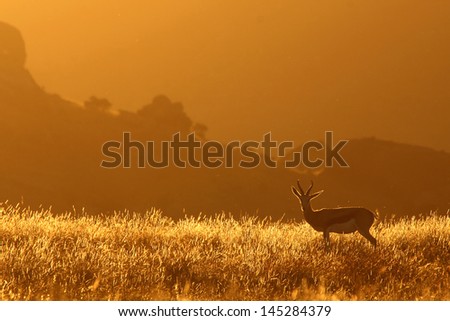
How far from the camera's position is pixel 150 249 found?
1260 centimetres

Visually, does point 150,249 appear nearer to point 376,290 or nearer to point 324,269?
point 324,269

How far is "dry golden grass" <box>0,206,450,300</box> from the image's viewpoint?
380 inches

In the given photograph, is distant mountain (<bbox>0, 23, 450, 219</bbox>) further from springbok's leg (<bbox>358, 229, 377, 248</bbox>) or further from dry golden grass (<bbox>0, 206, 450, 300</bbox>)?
springbok's leg (<bbox>358, 229, 377, 248</bbox>)

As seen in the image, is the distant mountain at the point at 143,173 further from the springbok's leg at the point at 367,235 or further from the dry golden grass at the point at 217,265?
the springbok's leg at the point at 367,235

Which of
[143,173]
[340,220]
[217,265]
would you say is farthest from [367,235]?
[143,173]

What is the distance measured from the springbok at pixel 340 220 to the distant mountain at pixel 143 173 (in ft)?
222

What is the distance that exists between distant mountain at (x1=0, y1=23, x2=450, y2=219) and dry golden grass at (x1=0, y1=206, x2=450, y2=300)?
66642mm

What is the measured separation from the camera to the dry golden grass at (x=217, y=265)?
9.65m

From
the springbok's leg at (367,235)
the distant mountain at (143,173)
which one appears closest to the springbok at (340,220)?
the springbok's leg at (367,235)

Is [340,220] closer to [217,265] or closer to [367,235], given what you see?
[367,235]

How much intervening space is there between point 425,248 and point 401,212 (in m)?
87.8

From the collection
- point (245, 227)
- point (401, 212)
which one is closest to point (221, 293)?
point (245, 227)

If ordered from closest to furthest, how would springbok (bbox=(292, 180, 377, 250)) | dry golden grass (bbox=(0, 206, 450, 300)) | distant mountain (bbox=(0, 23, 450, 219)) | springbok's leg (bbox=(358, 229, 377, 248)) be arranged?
1. dry golden grass (bbox=(0, 206, 450, 300))
2. springbok (bbox=(292, 180, 377, 250))
3. springbok's leg (bbox=(358, 229, 377, 248))
4. distant mountain (bbox=(0, 23, 450, 219))

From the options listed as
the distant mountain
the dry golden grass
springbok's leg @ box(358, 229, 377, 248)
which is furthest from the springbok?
the distant mountain
